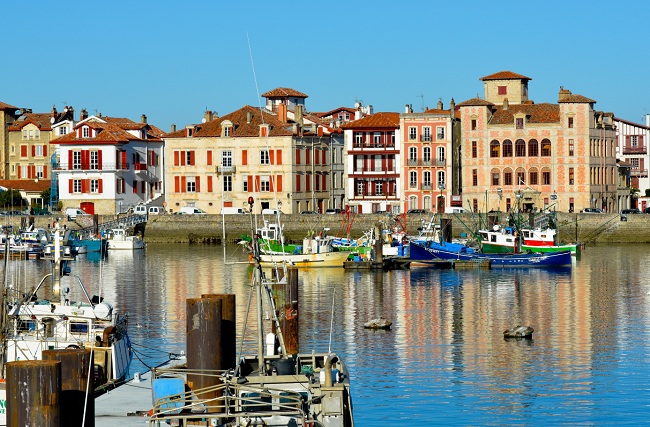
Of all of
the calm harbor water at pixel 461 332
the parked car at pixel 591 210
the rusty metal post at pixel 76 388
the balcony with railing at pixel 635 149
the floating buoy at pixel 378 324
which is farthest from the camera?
the balcony with railing at pixel 635 149

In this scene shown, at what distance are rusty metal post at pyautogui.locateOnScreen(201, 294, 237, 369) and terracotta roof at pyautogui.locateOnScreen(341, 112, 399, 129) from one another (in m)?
82.2

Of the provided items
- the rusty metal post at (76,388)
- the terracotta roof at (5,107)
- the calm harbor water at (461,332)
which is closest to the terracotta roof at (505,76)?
the calm harbor water at (461,332)

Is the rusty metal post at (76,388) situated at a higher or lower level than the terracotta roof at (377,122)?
lower

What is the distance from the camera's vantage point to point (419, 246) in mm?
79625

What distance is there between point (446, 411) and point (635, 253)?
194 feet

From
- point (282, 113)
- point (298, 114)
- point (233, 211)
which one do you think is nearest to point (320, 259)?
point (233, 211)

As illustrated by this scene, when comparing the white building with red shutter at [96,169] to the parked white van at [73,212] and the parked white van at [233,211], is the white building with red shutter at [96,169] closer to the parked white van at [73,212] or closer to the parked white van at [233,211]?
the parked white van at [73,212]

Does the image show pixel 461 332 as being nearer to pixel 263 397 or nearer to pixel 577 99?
pixel 263 397

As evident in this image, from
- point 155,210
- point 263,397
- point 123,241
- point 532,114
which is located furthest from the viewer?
point 155,210

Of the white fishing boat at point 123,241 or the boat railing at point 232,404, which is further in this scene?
the white fishing boat at point 123,241

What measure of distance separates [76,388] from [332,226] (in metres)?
81.1

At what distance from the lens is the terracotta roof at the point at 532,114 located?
354 feet

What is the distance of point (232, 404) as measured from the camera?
2528 cm

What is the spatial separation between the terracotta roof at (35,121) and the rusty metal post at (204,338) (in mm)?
106921
